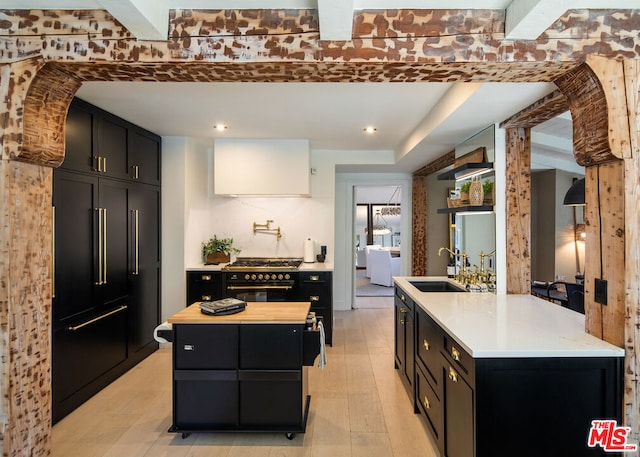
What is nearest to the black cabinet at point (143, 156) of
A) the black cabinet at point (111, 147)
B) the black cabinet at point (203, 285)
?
the black cabinet at point (111, 147)

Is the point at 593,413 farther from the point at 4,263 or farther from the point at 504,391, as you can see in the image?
the point at 4,263

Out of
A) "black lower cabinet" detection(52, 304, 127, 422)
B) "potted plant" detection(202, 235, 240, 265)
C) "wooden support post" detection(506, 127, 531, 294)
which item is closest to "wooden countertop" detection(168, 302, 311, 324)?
"black lower cabinet" detection(52, 304, 127, 422)

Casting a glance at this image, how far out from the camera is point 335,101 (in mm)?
3021

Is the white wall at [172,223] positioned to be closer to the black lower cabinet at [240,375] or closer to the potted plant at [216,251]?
the potted plant at [216,251]

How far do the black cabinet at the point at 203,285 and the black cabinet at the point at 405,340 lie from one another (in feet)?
6.75

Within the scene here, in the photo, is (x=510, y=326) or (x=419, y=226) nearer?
(x=510, y=326)

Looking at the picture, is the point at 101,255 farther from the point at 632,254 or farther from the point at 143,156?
the point at 632,254

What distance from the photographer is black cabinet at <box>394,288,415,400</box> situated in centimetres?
291

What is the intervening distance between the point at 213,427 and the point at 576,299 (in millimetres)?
3682

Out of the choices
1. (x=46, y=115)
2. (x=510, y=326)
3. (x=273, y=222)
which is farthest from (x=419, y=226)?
(x=46, y=115)

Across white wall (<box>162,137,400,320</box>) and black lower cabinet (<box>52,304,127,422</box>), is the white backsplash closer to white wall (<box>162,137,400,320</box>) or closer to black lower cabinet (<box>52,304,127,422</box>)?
white wall (<box>162,137,400,320</box>)

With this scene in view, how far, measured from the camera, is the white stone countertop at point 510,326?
1.67m

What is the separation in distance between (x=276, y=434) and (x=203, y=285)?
2138 millimetres

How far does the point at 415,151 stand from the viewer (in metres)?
4.15
